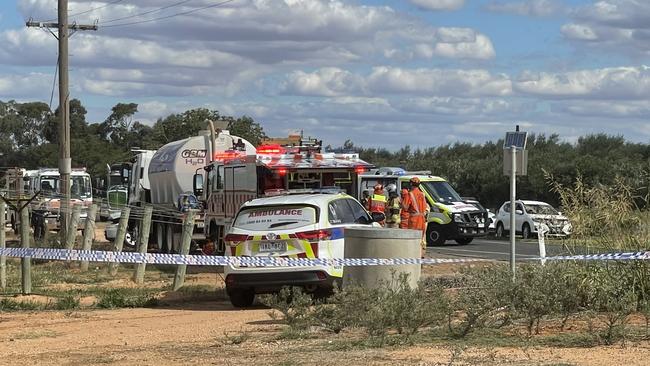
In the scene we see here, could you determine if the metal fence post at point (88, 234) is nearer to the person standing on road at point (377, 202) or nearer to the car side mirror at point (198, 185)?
the car side mirror at point (198, 185)

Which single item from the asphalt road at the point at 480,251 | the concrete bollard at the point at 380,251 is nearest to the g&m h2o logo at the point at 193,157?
the asphalt road at the point at 480,251

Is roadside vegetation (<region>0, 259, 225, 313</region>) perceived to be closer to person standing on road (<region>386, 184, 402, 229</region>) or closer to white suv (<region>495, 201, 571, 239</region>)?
person standing on road (<region>386, 184, 402, 229</region>)

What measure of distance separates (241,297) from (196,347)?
4634 mm

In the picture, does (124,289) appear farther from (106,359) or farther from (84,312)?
(106,359)

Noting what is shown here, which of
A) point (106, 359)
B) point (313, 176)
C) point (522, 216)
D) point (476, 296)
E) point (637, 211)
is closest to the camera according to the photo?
point (106, 359)

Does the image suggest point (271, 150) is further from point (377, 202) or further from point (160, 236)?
point (160, 236)

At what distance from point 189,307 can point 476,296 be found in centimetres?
617

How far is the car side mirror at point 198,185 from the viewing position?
2916 cm

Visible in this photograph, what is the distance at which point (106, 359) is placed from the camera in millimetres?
10633

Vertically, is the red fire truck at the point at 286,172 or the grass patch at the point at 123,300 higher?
the red fire truck at the point at 286,172

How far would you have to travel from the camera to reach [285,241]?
1535 cm

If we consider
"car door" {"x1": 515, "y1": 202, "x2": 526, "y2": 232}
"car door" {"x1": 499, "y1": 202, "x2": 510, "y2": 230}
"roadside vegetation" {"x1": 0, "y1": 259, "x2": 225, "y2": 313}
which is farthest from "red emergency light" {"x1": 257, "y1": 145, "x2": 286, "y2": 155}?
"car door" {"x1": 499, "y1": 202, "x2": 510, "y2": 230}

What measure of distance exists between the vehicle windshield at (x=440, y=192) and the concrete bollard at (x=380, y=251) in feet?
64.8

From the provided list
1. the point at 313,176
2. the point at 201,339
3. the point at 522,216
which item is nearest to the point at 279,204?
the point at 201,339
